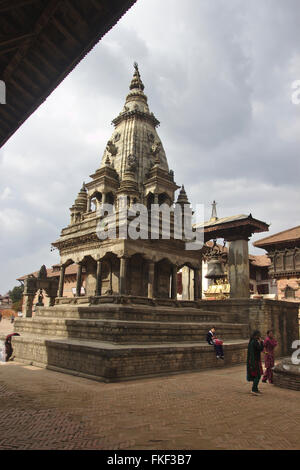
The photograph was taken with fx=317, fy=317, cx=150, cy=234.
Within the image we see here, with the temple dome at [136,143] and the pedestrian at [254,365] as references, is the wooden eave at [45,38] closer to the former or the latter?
the pedestrian at [254,365]

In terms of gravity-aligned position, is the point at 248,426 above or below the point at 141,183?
below

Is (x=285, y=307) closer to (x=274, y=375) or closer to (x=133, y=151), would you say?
(x=274, y=375)

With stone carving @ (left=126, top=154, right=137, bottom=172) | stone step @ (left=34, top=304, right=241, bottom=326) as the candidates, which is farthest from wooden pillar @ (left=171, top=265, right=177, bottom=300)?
stone carving @ (left=126, top=154, right=137, bottom=172)

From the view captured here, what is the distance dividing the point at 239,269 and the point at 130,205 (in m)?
7.70

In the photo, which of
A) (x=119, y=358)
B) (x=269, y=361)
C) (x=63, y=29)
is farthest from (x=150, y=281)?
(x=63, y=29)

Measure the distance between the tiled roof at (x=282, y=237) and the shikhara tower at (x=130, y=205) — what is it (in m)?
13.6

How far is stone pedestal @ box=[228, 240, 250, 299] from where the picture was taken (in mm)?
18469

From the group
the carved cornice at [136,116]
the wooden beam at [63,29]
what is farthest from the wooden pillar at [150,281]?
the wooden beam at [63,29]

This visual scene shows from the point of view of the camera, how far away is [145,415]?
574cm

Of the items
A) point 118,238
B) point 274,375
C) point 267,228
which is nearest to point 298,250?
point 267,228

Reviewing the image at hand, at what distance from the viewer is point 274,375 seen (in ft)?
31.6

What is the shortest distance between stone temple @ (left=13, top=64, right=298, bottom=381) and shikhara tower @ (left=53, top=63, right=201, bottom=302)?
7 cm

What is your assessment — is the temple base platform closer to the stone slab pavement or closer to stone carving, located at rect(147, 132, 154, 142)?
the stone slab pavement

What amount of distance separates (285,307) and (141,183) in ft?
40.1
